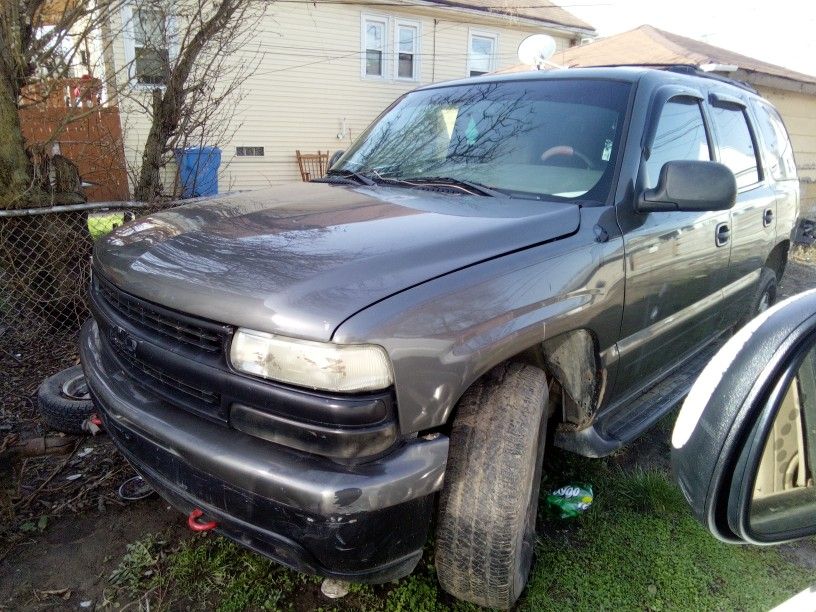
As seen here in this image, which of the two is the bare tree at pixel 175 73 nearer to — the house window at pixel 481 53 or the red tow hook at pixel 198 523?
the red tow hook at pixel 198 523

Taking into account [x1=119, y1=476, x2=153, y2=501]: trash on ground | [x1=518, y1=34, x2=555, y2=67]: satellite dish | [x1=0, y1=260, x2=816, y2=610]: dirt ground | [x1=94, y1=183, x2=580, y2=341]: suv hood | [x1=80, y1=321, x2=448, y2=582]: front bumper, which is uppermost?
[x1=518, y1=34, x2=555, y2=67]: satellite dish

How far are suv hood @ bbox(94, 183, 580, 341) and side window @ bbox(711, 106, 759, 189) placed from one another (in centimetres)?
172

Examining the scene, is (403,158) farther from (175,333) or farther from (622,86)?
(175,333)

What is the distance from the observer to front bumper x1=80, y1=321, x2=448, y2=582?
5.22 ft

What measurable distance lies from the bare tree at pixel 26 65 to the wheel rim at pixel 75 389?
1.63 m

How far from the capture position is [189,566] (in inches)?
89.2

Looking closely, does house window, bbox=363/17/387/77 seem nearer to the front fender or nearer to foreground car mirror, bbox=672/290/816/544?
the front fender

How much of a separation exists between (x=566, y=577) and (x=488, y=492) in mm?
754

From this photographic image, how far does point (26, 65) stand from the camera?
13.5ft

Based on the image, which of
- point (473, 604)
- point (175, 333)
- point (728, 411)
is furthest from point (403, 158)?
point (728, 411)

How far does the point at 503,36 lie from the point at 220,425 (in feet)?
52.0

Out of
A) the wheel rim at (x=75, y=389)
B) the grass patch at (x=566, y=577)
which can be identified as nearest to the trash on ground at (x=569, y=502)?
the grass patch at (x=566, y=577)

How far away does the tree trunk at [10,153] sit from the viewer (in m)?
4.09

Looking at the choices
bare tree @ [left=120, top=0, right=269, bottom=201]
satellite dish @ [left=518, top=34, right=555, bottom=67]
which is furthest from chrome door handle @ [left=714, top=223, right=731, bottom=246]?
bare tree @ [left=120, top=0, right=269, bottom=201]
